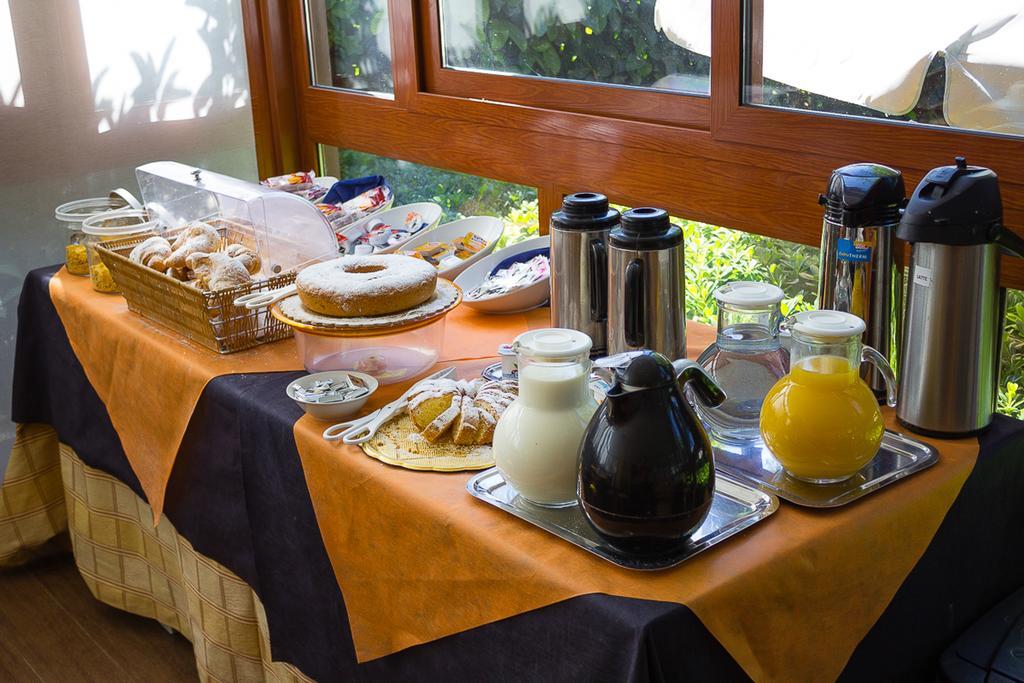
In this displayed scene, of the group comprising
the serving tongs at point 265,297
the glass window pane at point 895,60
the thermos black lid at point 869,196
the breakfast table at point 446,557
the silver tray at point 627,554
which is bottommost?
the breakfast table at point 446,557

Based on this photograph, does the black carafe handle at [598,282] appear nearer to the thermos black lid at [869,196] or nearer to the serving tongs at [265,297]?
the thermos black lid at [869,196]

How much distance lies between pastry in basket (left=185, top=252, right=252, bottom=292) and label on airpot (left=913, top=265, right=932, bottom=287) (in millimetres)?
999

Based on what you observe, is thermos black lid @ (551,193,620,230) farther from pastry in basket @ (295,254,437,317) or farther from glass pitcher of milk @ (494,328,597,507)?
glass pitcher of milk @ (494,328,597,507)

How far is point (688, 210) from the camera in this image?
180cm

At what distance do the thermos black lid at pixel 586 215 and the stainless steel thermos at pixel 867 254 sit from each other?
0.96ft

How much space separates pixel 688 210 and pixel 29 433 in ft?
4.80

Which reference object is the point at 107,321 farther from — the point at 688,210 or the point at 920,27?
the point at 920,27

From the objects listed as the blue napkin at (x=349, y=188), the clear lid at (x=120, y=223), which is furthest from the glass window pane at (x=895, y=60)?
the clear lid at (x=120, y=223)

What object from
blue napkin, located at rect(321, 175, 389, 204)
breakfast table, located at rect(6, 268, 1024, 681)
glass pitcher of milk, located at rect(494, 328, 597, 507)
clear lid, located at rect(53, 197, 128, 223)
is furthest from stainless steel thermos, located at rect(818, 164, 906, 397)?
clear lid, located at rect(53, 197, 128, 223)

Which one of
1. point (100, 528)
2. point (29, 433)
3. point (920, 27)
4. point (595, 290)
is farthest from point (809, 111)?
point (29, 433)

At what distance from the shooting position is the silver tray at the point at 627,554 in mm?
978

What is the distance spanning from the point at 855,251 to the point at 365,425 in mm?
648

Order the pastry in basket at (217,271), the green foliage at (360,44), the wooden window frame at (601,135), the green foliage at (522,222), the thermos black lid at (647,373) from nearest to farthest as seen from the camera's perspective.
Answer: the thermos black lid at (647,373) < the wooden window frame at (601,135) < the pastry in basket at (217,271) < the green foliage at (522,222) < the green foliage at (360,44)

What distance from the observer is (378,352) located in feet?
4.99
